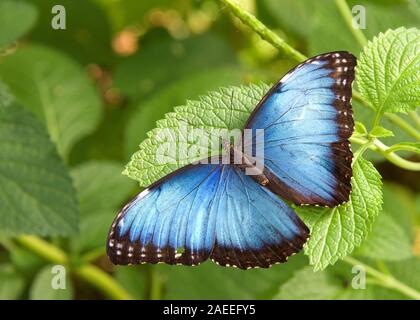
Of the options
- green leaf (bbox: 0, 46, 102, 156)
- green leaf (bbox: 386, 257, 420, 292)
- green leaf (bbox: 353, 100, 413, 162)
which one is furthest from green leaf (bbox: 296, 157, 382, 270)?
green leaf (bbox: 0, 46, 102, 156)

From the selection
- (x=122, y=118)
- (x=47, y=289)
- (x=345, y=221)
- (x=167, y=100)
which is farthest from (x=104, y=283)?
(x=345, y=221)

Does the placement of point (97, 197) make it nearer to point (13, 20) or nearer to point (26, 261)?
point (26, 261)

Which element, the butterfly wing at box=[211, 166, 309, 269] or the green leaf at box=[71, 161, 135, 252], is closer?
the butterfly wing at box=[211, 166, 309, 269]

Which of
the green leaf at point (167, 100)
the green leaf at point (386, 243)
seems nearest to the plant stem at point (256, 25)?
the green leaf at point (386, 243)

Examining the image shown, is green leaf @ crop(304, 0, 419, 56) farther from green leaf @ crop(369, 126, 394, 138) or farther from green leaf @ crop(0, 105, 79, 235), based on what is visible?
green leaf @ crop(0, 105, 79, 235)
